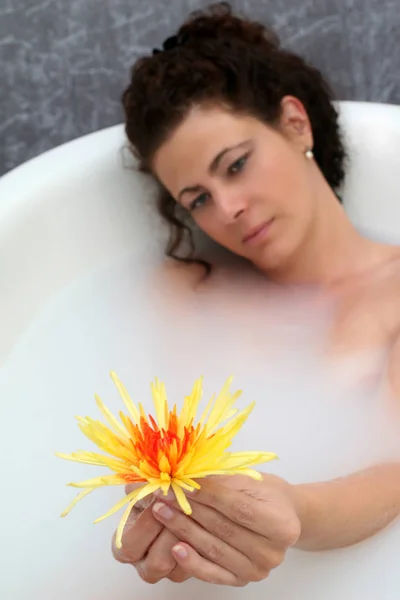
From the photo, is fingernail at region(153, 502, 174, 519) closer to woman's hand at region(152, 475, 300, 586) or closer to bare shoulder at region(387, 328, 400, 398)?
woman's hand at region(152, 475, 300, 586)

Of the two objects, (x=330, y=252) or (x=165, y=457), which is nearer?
(x=165, y=457)

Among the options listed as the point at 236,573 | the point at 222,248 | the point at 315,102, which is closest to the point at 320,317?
the point at 222,248

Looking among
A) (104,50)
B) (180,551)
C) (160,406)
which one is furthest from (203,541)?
(104,50)

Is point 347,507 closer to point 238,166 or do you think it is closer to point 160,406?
point 160,406

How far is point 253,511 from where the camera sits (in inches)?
25.5

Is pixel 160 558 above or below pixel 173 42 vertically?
below

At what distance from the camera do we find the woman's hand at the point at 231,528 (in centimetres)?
64

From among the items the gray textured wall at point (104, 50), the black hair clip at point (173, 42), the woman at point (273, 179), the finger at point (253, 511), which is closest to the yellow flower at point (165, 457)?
the finger at point (253, 511)

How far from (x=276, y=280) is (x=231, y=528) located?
0.74 m

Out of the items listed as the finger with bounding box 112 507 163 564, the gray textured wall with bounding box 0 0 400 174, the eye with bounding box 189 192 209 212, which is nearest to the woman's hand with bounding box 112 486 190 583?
the finger with bounding box 112 507 163 564

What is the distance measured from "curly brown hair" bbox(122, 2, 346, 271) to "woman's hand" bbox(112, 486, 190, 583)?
663mm

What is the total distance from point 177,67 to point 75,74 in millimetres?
688

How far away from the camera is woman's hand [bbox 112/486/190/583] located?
688mm

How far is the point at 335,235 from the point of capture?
1.26 m
